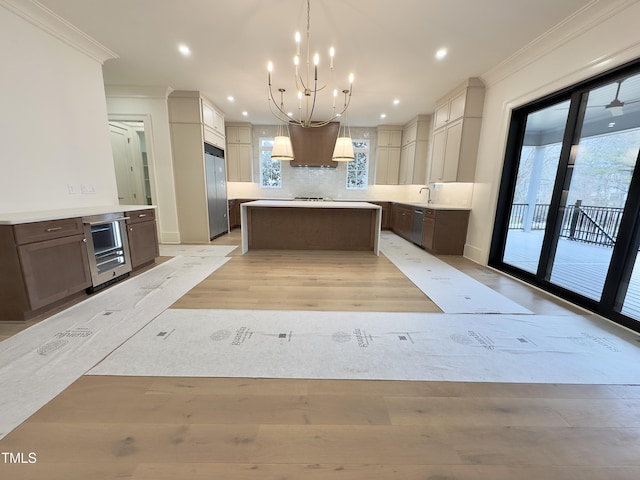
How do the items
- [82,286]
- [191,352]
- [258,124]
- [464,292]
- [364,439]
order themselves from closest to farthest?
[364,439], [191,352], [82,286], [464,292], [258,124]

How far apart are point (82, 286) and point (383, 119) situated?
693 cm

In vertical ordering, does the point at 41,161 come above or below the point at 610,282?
above

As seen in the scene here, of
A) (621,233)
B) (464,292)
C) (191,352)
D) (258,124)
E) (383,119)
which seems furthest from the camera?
(258,124)

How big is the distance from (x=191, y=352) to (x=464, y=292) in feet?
9.68

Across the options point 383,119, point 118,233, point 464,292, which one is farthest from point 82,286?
point 383,119

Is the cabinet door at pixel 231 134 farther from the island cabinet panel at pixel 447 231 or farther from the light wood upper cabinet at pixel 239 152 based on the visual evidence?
the island cabinet panel at pixel 447 231

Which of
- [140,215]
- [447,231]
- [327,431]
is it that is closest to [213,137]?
[140,215]

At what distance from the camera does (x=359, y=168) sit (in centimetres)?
781

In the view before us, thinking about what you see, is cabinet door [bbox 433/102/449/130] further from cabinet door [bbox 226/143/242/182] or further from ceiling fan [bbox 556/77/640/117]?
cabinet door [bbox 226/143/242/182]

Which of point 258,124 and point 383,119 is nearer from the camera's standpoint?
point 383,119

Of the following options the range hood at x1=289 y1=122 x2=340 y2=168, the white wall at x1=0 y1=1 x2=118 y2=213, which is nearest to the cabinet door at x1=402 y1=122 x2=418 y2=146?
the range hood at x1=289 y1=122 x2=340 y2=168

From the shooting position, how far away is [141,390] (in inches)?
59.1

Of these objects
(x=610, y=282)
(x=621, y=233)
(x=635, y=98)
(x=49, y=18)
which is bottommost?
(x=610, y=282)

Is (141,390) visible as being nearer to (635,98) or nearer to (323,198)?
(635,98)
